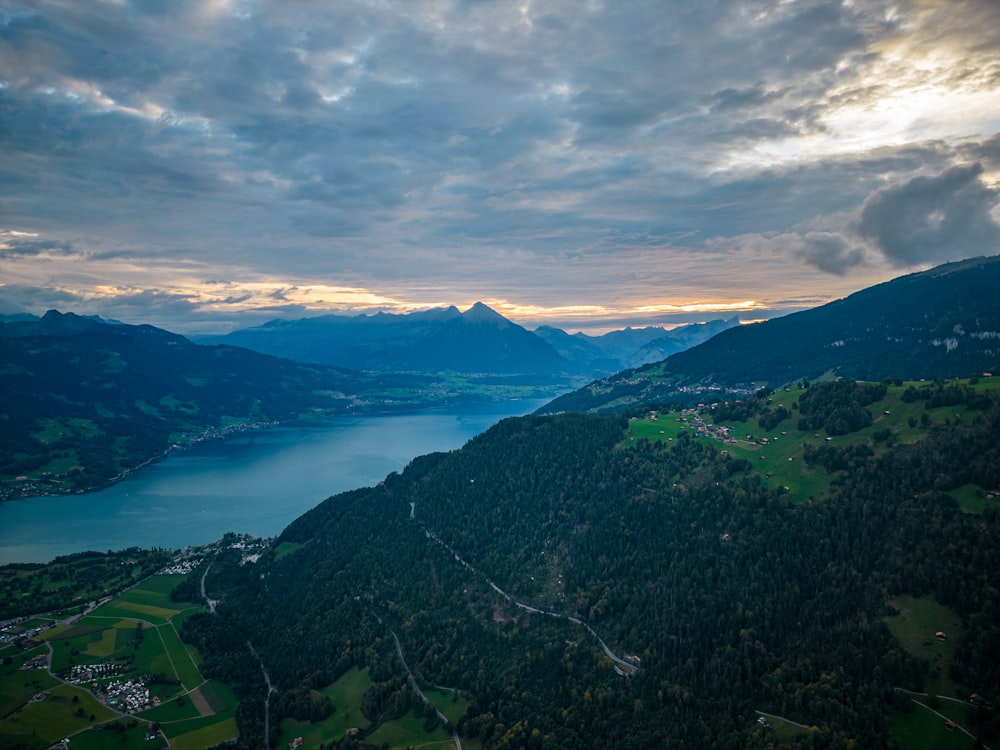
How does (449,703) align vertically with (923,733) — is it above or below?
below

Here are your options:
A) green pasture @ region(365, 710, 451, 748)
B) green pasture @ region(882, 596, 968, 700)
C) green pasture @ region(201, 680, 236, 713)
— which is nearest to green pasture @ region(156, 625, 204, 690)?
green pasture @ region(201, 680, 236, 713)

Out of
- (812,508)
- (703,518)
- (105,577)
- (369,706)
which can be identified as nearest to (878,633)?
(812,508)

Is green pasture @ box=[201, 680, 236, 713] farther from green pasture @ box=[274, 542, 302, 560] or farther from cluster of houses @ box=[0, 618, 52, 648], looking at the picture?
green pasture @ box=[274, 542, 302, 560]

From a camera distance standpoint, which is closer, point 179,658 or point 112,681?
point 112,681

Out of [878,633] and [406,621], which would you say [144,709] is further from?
[878,633]

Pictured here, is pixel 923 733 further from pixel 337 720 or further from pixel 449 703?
pixel 337 720

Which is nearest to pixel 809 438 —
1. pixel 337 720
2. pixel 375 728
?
pixel 375 728
